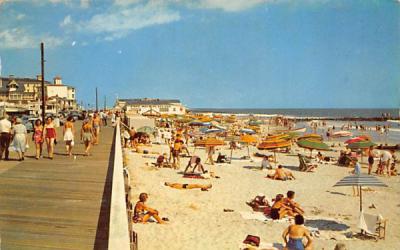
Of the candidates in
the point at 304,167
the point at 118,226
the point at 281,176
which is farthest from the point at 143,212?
the point at 304,167

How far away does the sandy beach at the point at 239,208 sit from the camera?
9312 mm

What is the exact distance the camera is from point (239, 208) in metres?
12.4

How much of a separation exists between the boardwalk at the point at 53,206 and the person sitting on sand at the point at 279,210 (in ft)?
15.6

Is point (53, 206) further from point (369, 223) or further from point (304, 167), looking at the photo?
point (304, 167)

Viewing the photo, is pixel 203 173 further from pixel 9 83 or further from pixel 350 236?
pixel 9 83

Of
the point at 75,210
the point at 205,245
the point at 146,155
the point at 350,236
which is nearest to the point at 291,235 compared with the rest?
the point at 205,245

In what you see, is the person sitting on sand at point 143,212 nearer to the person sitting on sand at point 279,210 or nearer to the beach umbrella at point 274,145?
the person sitting on sand at point 279,210

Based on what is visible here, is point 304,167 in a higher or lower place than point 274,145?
lower

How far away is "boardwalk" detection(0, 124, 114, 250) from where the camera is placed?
545 centimetres

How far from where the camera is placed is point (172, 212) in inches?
448

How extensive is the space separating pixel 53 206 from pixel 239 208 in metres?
6.81

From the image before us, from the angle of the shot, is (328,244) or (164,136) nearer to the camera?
(328,244)

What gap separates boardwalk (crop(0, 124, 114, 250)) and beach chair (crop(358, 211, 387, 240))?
6417 millimetres

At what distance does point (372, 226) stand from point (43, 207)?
7.81 meters
